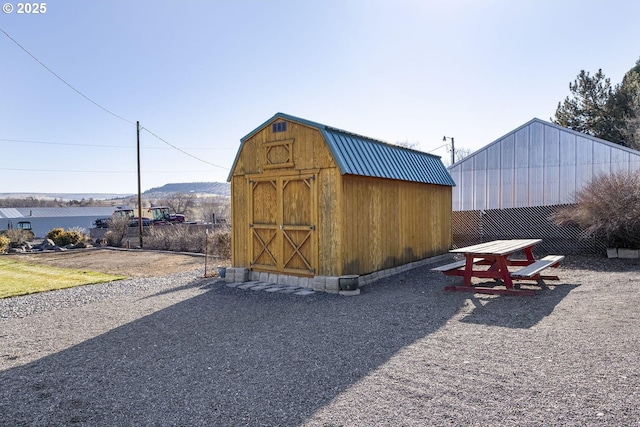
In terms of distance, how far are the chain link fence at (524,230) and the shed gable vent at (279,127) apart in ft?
26.8

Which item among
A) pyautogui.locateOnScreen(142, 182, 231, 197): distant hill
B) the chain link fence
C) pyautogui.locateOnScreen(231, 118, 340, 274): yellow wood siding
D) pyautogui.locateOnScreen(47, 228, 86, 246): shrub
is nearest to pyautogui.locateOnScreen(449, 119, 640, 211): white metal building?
the chain link fence

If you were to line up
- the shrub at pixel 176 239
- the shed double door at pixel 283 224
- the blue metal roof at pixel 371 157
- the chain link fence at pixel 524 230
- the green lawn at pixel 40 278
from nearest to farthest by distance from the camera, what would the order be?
1. the blue metal roof at pixel 371 157
2. the shed double door at pixel 283 224
3. the green lawn at pixel 40 278
4. the chain link fence at pixel 524 230
5. the shrub at pixel 176 239

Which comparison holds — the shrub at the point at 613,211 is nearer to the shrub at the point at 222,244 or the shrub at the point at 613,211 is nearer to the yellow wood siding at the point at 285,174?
the yellow wood siding at the point at 285,174

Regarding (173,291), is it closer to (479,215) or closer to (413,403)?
(413,403)

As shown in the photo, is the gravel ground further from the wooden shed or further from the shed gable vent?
the shed gable vent

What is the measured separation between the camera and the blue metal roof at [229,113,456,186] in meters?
8.16

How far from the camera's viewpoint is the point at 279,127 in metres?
8.92

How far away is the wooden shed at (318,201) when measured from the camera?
8172mm

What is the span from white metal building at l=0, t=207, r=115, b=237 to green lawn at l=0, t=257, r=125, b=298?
37307 millimetres

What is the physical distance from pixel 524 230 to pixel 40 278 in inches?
573

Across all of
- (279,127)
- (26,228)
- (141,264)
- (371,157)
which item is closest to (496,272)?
(371,157)

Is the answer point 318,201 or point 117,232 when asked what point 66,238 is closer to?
point 117,232

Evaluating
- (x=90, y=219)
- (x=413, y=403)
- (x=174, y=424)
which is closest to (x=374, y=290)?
(x=413, y=403)

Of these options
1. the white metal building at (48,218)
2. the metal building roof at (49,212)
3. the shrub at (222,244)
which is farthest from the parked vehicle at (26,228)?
the shrub at (222,244)
